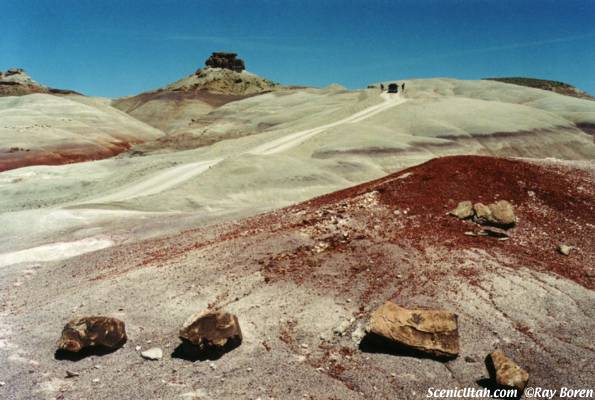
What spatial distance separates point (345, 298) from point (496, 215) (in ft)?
22.9

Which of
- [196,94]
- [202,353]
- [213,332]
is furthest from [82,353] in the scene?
[196,94]

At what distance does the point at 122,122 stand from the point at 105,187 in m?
63.6

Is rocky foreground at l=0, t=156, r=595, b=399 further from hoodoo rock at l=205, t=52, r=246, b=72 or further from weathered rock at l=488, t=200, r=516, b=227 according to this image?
hoodoo rock at l=205, t=52, r=246, b=72

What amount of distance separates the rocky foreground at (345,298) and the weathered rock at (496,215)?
71 millimetres

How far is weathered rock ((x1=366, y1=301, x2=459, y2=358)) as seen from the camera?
10016 millimetres

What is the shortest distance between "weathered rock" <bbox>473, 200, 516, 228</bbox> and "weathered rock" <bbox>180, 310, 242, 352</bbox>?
375 inches

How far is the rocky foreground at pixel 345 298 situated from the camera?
380 inches

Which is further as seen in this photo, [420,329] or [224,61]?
[224,61]

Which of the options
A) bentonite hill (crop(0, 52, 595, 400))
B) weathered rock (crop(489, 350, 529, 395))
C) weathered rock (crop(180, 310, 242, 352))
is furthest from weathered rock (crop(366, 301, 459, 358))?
weathered rock (crop(180, 310, 242, 352))

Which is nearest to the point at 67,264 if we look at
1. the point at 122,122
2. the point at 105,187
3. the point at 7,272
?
the point at 7,272

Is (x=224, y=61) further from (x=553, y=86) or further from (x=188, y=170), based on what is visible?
(x=188, y=170)

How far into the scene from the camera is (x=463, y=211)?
1656cm

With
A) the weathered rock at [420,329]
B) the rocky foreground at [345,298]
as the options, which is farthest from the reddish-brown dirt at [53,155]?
the weathered rock at [420,329]

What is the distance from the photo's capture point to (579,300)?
1218cm
